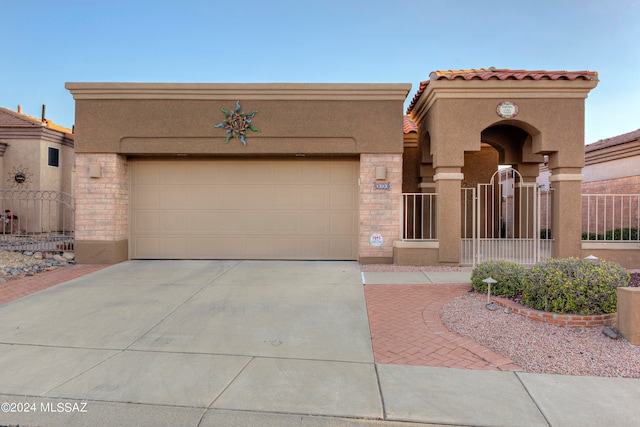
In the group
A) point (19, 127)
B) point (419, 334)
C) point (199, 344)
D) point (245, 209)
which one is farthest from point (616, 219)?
point (19, 127)

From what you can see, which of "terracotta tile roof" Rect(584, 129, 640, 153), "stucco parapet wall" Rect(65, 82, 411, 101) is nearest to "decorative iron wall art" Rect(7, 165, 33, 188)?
"stucco parapet wall" Rect(65, 82, 411, 101)

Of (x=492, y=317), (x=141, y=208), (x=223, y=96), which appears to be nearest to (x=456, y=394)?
(x=492, y=317)

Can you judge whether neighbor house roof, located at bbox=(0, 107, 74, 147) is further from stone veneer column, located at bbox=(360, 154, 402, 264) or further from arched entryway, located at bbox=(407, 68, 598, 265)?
arched entryway, located at bbox=(407, 68, 598, 265)

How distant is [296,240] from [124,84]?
571cm

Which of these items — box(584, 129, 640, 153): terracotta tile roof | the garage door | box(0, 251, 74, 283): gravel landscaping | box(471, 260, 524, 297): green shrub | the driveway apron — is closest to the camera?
the driveway apron

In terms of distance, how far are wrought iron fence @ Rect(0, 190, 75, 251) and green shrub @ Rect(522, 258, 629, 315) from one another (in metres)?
10.3

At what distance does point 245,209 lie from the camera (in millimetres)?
10812

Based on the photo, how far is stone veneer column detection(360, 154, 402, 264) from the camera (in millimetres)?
10211

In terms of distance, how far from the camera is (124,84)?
10.1 metres

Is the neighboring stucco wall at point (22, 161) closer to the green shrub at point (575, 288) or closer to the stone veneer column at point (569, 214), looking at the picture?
the green shrub at point (575, 288)

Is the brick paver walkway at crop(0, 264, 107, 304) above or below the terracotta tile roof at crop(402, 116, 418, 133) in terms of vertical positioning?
below

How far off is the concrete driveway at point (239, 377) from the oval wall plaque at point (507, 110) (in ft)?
19.4

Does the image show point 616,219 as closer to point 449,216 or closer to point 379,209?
point 449,216

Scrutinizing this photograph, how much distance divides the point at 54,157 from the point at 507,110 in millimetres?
15998
